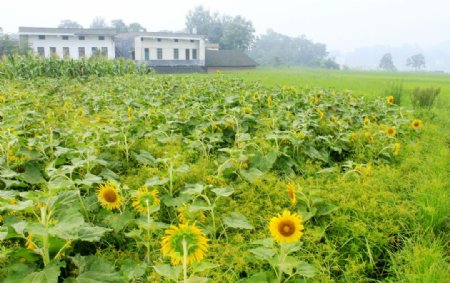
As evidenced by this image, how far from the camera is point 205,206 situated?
187cm

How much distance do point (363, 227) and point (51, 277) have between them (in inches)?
58.6

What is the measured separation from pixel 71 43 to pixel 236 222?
35.6 meters

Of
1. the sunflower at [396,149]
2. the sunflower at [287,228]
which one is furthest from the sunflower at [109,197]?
the sunflower at [396,149]

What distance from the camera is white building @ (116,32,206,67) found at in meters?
33.9

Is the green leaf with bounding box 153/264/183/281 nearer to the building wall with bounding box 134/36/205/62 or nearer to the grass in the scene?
the grass

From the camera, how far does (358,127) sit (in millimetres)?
4324

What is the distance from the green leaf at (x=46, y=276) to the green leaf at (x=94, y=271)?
109mm

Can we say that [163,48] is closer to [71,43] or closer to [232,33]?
[71,43]

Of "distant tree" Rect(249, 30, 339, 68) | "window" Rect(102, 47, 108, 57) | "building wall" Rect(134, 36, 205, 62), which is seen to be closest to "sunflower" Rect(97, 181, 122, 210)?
"building wall" Rect(134, 36, 205, 62)

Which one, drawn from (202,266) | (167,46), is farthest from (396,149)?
(167,46)

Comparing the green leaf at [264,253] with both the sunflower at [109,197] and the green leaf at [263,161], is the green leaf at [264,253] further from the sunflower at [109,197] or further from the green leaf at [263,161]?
the green leaf at [263,161]

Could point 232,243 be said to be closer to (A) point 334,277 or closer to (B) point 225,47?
(A) point 334,277

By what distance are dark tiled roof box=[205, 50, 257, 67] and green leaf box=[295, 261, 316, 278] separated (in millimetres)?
36074

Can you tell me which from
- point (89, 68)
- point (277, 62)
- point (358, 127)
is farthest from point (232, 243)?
point (277, 62)
